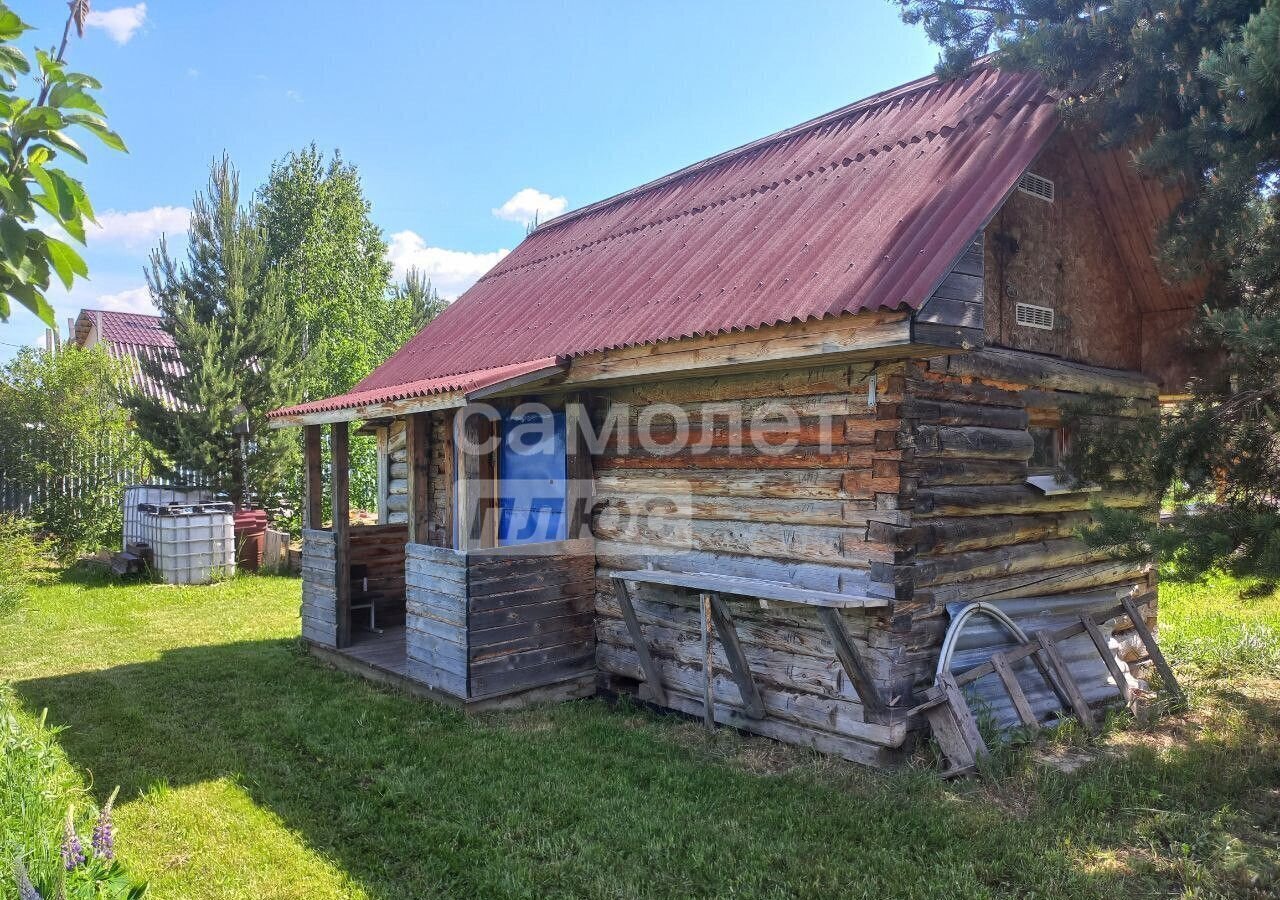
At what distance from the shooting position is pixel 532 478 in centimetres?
812

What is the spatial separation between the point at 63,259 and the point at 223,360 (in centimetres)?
1643

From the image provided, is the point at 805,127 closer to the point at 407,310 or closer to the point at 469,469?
the point at 469,469

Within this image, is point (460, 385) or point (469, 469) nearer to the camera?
point (460, 385)

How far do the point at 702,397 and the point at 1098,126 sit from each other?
3.70m

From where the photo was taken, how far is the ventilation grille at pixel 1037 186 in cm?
651

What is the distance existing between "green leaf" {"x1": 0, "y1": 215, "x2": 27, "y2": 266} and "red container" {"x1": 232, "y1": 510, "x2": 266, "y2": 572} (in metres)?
14.6

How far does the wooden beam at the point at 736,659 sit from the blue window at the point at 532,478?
6.53ft

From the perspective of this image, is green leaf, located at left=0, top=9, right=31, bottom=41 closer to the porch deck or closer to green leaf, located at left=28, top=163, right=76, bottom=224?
green leaf, located at left=28, top=163, right=76, bottom=224

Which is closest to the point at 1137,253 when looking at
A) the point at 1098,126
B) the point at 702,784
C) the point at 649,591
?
the point at 1098,126

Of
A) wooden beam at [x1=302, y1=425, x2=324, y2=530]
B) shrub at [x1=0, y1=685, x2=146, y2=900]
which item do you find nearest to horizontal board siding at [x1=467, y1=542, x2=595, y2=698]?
shrub at [x1=0, y1=685, x2=146, y2=900]

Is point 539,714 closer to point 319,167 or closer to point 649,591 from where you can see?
point 649,591

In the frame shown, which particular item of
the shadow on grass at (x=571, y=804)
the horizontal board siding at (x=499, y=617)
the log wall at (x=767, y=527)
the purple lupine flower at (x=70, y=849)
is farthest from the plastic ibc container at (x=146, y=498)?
the purple lupine flower at (x=70, y=849)

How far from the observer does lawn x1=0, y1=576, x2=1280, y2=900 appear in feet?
Answer: 13.7

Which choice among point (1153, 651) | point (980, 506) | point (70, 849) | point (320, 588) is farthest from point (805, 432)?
point (320, 588)
